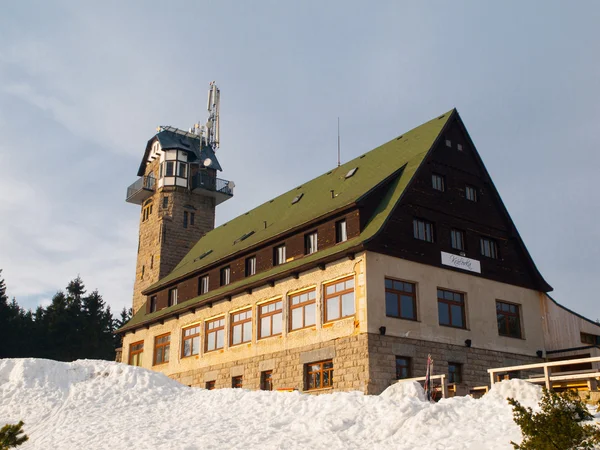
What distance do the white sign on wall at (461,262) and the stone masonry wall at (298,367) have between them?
623 cm

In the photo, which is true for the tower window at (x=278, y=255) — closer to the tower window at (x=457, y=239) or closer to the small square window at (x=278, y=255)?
the small square window at (x=278, y=255)

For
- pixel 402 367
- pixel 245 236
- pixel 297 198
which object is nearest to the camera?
pixel 402 367

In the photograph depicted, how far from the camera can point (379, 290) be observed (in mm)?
27531

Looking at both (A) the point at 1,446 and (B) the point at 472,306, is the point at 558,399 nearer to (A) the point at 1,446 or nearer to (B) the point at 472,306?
(A) the point at 1,446

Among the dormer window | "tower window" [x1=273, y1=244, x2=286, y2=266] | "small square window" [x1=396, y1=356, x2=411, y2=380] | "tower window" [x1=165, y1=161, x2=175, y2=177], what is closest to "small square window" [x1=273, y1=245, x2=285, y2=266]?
"tower window" [x1=273, y1=244, x2=286, y2=266]

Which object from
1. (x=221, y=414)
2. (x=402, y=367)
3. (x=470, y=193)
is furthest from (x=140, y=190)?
(x=221, y=414)

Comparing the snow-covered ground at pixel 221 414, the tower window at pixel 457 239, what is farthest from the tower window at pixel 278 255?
the snow-covered ground at pixel 221 414

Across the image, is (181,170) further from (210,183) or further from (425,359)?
(425,359)

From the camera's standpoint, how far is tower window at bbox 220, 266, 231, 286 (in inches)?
1458

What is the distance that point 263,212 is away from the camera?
42.8 metres

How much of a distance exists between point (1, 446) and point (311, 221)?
1905 cm

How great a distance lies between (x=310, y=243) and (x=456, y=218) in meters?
6.94

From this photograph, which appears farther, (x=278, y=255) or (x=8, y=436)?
(x=278, y=255)

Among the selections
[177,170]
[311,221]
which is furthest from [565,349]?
[177,170]
